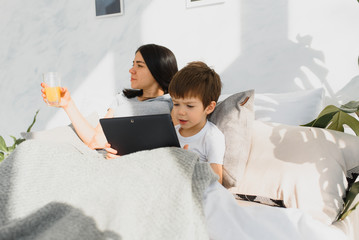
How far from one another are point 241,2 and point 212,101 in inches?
34.9

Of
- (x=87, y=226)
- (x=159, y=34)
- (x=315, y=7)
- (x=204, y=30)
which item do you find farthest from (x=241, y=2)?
(x=87, y=226)

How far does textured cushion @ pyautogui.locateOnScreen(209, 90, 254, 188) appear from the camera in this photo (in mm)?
1244

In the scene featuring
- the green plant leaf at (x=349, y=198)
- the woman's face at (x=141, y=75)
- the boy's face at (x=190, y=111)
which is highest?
the woman's face at (x=141, y=75)

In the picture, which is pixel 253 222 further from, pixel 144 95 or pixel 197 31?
pixel 197 31

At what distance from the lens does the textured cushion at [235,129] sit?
4.08 feet

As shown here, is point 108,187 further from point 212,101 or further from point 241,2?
point 241,2

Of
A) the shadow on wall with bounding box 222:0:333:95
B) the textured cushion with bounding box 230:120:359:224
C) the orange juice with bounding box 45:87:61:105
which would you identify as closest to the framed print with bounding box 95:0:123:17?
the shadow on wall with bounding box 222:0:333:95

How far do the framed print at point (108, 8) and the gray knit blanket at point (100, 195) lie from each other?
5.49ft

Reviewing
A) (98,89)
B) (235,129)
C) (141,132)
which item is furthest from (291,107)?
(98,89)

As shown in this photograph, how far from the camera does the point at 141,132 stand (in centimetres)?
108

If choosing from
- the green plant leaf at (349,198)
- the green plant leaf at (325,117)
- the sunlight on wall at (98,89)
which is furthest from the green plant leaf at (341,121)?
the sunlight on wall at (98,89)

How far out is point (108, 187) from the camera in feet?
2.55

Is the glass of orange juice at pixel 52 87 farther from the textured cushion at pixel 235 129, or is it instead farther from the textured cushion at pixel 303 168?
the textured cushion at pixel 303 168

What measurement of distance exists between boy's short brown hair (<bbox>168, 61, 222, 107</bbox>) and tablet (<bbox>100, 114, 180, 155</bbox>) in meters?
0.32
